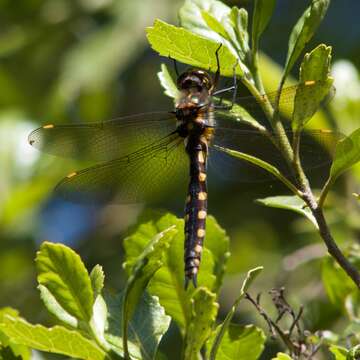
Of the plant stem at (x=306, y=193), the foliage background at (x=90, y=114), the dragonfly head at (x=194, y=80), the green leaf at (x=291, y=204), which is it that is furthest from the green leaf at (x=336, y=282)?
the foliage background at (x=90, y=114)

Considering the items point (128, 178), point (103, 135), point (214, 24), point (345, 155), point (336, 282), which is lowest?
point (336, 282)

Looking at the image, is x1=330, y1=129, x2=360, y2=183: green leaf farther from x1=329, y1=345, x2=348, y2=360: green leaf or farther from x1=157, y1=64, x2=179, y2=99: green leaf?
x1=157, y1=64, x2=179, y2=99: green leaf

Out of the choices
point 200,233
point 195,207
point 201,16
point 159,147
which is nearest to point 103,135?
point 159,147

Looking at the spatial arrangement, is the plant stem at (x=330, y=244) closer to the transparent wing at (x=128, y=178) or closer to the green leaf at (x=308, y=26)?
the green leaf at (x=308, y=26)

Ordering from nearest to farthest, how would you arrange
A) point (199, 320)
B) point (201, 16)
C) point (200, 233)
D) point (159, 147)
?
1. point (199, 320)
2. point (201, 16)
3. point (200, 233)
4. point (159, 147)

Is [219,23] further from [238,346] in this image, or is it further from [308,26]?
[238,346]

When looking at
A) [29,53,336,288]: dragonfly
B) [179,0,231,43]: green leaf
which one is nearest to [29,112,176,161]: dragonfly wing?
[29,53,336,288]: dragonfly
